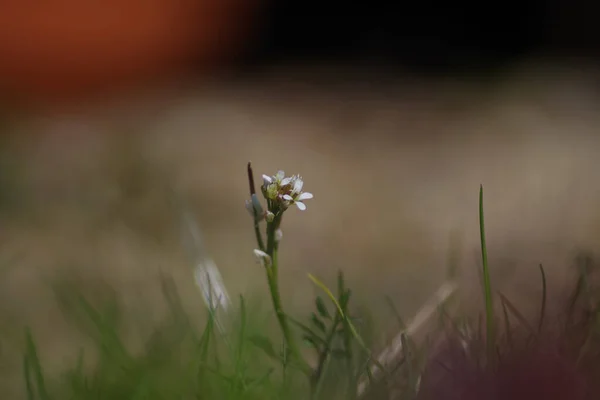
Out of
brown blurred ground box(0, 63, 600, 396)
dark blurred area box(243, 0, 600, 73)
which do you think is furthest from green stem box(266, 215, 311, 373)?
dark blurred area box(243, 0, 600, 73)

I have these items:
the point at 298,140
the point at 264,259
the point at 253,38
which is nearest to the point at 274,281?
the point at 264,259

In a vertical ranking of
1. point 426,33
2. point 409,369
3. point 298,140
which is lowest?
point 409,369

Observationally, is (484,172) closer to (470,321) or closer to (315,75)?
(315,75)

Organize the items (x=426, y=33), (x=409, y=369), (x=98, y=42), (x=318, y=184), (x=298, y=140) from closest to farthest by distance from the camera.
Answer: (x=409, y=369) → (x=318, y=184) → (x=298, y=140) → (x=98, y=42) → (x=426, y=33)

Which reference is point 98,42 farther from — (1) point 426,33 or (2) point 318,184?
(1) point 426,33

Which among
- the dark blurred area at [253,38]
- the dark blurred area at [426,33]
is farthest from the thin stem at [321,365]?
the dark blurred area at [426,33]

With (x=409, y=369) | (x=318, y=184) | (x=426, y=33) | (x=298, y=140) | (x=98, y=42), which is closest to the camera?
(x=409, y=369)

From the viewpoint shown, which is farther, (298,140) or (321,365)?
(298,140)

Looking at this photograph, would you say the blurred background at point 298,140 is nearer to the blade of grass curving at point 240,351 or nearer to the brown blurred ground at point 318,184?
the brown blurred ground at point 318,184
